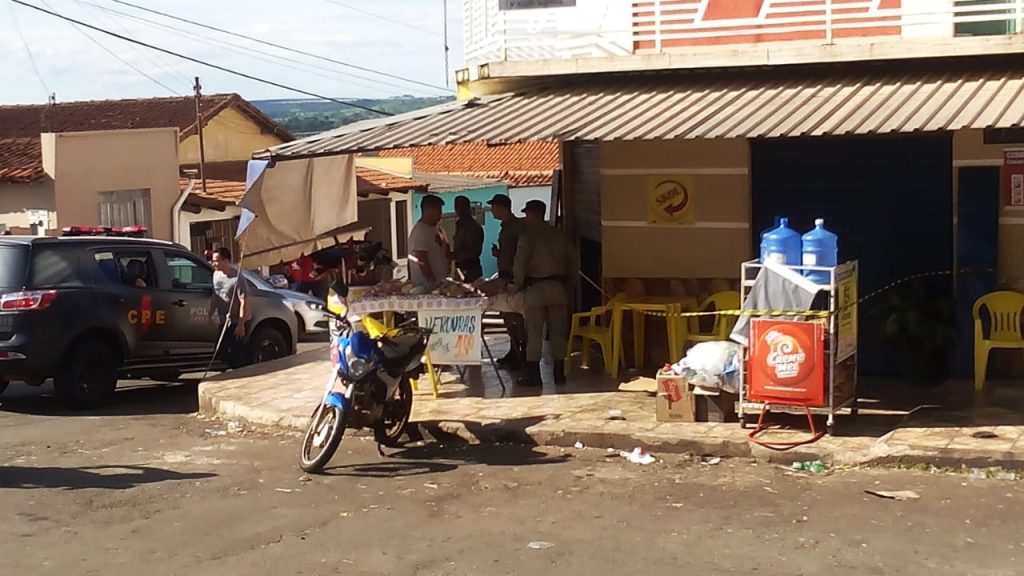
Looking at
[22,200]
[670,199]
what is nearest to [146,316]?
[670,199]

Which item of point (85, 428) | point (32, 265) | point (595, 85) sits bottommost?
point (85, 428)

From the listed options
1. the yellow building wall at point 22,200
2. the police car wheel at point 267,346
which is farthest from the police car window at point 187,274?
the yellow building wall at point 22,200

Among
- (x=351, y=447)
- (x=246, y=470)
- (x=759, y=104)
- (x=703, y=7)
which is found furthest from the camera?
(x=703, y=7)

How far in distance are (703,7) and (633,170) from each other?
5.55 feet

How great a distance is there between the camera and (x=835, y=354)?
29.8 ft

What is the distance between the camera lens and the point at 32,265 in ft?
40.4

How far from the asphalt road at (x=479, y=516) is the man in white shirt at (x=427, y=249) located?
2.42 meters

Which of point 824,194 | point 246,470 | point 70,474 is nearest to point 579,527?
point 246,470

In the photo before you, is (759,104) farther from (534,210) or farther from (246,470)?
(246,470)

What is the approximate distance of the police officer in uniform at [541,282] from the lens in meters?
11.4

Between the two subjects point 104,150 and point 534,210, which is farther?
point 104,150

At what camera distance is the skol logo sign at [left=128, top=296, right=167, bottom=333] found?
13148 mm

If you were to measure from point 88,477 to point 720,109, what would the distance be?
5.65m

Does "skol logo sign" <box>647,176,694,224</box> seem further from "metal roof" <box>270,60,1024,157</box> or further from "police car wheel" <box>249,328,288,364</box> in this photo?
"police car wheel" <box>249,328,288,364</box>
